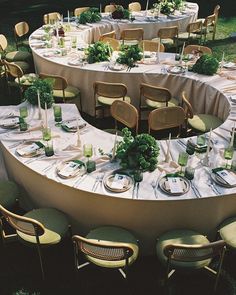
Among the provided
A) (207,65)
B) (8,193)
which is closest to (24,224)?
(8,193)

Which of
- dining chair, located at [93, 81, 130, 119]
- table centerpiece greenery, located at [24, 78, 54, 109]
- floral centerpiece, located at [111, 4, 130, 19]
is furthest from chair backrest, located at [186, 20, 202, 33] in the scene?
table centerpiece greenery, located at [24, 78, 54, 109]

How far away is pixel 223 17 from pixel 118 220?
10403 millimetres

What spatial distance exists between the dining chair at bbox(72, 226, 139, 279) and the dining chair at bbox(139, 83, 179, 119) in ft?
8.88

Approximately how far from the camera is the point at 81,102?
7137mm

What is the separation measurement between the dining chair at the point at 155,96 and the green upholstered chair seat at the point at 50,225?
2.74m

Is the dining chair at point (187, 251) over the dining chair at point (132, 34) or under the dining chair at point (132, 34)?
under

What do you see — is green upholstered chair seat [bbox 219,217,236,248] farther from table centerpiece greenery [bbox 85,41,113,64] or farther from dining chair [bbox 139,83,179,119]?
table centerpiece greenery [bbox 85,41,113,64]

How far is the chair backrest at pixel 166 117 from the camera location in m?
5.50

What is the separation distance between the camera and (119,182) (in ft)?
13.5

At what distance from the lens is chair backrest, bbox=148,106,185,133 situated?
5.50 metres

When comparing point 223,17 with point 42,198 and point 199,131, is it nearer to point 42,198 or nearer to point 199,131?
point 199,131

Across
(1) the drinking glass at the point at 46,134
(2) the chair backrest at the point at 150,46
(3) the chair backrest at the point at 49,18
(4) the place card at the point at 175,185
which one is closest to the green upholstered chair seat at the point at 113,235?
(4) the place card at the point at 175,185

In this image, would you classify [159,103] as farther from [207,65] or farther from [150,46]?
[150,46]

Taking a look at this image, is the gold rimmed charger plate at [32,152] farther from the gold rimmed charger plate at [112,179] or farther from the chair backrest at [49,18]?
the chair backrest at [49,18]
